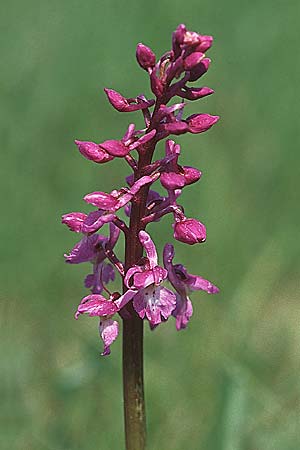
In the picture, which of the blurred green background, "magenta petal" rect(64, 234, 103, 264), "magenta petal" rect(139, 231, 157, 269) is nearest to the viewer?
"magenta petal" rect(139, 231, 157, 269)

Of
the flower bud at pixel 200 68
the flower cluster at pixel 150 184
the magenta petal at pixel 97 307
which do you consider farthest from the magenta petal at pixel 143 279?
the flower bud at pixel 200 68

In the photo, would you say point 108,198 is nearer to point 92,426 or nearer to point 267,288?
point 92,426

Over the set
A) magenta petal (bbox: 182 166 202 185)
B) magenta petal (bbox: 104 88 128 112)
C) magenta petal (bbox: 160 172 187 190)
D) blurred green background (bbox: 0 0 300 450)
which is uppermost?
magenta petal (bbox: 104 88 128 112)

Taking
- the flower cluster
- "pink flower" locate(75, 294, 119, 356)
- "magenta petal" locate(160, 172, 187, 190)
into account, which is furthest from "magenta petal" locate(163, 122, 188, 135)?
"pink flower" locate(75, 294, 119, 356)

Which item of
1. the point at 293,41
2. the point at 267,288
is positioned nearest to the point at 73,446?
the point at 267,288

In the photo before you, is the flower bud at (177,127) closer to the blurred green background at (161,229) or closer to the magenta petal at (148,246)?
the magenta petal at (148,246)

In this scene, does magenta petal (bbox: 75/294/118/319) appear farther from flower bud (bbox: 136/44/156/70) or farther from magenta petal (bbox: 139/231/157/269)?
flower bud (bbox: 136/44/156/70)

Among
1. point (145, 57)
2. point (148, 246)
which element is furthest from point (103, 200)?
point (145, 57)
